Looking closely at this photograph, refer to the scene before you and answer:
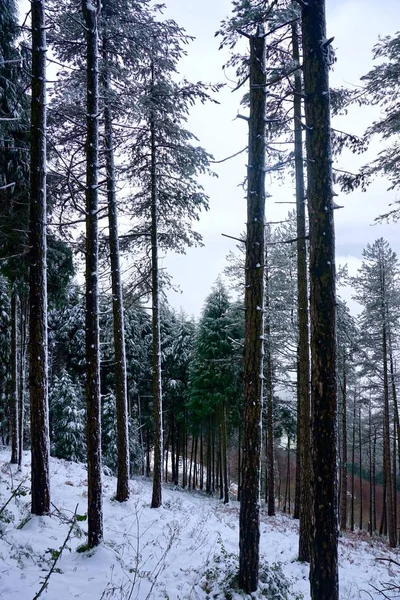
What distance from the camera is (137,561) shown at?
474 centimetres

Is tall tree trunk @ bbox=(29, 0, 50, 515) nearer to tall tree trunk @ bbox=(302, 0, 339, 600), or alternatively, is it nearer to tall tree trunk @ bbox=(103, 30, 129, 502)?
tall tree trunk @ bbox=(103, 30, 129, 502)

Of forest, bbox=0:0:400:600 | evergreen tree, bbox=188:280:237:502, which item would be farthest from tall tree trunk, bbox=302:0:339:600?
evergreen tree, bbox=188:280:237:502

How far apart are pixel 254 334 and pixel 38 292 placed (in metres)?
4.39

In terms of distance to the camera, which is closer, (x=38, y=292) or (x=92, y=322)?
(x=92, y=322)

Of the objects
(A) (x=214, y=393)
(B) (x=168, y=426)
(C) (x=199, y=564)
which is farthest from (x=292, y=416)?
(C) (x=199, y=564)

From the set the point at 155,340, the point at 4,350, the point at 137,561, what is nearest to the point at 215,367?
the point at 155,340

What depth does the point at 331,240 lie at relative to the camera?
4945mm

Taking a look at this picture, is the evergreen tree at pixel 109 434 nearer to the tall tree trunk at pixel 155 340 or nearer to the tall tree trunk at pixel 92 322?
the tall tree trunk at pixel 155 340

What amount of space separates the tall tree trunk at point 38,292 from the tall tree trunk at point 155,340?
432 cm

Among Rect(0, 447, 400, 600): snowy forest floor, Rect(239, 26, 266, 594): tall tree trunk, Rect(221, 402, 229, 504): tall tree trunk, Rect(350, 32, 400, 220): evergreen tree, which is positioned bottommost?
Rect(221, 402, 229, 504): tall tree trunk

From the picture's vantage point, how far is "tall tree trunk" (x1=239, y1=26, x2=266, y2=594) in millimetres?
6191

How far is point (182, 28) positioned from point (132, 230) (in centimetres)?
608

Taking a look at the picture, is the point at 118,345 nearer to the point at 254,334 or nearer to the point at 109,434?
the point at 254,334

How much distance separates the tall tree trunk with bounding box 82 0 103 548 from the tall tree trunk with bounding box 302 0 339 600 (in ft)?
12.4
